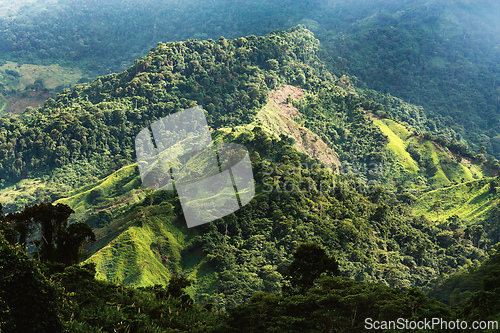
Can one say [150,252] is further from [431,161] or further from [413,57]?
[413,57]

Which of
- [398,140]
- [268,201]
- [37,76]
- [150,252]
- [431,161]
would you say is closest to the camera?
[150,252]

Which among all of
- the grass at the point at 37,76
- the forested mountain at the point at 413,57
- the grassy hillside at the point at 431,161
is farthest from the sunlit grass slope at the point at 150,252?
the grass at the point at 37,76

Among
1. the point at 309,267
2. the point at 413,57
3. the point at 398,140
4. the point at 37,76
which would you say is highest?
the point at 37,76

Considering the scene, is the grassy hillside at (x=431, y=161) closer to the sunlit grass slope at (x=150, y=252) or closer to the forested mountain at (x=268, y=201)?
the forested mountain at (x=268, y=201)

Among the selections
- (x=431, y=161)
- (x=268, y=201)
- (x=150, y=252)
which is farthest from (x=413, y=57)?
(x=150, y=252)

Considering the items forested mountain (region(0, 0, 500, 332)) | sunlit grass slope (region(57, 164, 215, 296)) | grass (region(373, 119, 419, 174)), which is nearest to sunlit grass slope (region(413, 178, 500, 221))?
forested mountain (region(0, 0, 500, 332))

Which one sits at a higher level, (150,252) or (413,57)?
(150,252)

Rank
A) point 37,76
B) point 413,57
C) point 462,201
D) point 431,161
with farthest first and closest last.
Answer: point 413,57
point 37,76
point 431,161
point 462,201

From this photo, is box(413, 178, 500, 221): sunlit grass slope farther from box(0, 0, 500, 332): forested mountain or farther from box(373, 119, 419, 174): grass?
box(373, 119, 419, 174): grass
